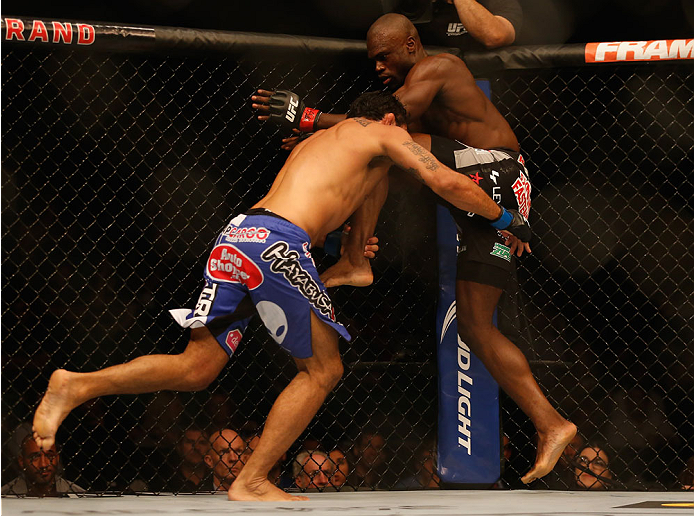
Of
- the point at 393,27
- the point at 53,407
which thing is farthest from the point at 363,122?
the point at 53,407

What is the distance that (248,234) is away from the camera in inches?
77.4

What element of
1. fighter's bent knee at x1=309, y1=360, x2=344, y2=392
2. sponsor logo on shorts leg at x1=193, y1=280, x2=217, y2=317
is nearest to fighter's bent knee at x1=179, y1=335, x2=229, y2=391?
sponsor logo on shorts leg at x1=193, y1=280, x2=217, y2=317

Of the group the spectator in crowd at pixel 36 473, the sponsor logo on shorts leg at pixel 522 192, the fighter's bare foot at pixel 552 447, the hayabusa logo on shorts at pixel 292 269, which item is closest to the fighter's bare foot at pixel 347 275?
the hayabusa logo on shorts at pixel 292 269

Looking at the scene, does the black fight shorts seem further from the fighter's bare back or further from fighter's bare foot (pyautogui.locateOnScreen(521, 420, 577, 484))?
fighter's bare foot (pyautogui.locateOnScreen(521, 420, 577, 484))

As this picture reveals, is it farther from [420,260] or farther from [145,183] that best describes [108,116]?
[420,260]

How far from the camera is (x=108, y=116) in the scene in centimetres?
318

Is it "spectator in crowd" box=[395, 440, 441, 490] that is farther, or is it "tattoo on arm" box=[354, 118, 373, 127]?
"spectator in crowd" box=[395, 440, 441, 490]

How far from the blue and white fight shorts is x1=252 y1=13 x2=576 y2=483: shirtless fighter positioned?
34cm

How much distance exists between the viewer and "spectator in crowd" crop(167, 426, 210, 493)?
2.86m

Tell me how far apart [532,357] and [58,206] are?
2106 mm

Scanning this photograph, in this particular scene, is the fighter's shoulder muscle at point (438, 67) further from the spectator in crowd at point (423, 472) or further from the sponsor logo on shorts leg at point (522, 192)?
the spectator in crowd at point (423, 472)

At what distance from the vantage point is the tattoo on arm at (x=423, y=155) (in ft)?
6.79

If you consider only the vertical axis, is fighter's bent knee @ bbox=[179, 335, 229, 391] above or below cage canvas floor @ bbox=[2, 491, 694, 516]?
above

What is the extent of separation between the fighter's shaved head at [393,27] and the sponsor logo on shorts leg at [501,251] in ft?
2.57
